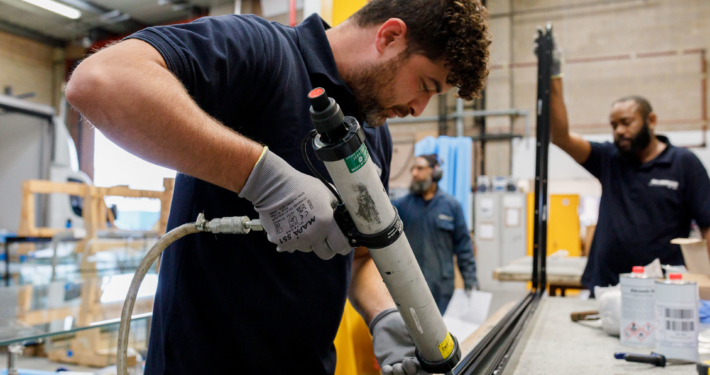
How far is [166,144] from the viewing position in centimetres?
54

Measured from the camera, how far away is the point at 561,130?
2270mm

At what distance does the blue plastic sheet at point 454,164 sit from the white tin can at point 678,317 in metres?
4.58

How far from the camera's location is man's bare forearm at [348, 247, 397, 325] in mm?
1068

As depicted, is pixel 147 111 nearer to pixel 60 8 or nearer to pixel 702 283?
pixel 702 283

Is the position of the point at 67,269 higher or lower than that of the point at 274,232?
lower

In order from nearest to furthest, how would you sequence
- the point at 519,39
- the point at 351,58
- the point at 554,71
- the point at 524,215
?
1. the point at 351,58
2. the point at 554,71
3. the point at 524,215
4. the point at 519,39

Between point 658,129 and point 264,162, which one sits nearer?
point 264,162

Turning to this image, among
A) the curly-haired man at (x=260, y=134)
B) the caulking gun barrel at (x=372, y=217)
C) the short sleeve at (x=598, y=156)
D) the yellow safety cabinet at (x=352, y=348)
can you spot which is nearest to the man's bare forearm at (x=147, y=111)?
the curly-haired man at (x=260, y=134)

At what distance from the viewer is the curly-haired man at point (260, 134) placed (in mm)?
546

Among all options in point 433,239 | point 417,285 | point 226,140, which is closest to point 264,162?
point 226,140

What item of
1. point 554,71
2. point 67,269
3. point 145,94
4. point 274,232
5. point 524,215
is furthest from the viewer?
point 524,215

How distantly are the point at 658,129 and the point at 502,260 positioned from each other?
11.5 feet

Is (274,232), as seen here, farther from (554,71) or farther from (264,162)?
(554,71)

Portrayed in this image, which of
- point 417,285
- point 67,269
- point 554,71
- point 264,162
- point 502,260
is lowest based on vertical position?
point 502,260
